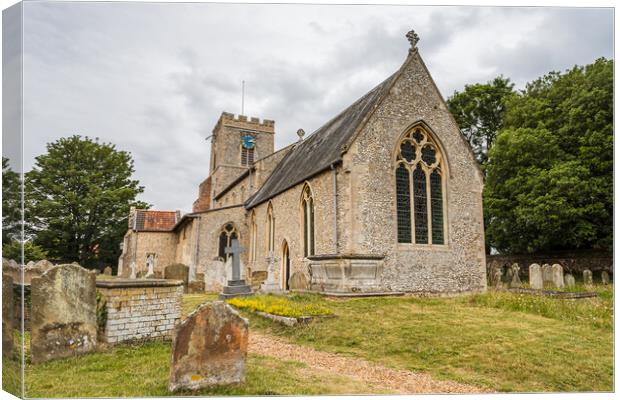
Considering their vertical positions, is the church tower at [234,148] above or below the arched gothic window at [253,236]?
above

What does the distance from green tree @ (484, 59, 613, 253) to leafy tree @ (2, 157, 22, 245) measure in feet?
47.6

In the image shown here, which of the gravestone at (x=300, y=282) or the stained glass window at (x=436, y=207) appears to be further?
the stained glass window at (x=436, y=207)

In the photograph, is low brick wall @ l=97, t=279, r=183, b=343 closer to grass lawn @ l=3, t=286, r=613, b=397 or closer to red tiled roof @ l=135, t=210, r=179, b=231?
grass lawn @ l=3, t=286, r=613, b=397

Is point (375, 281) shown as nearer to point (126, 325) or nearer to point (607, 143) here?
point (126, 325)

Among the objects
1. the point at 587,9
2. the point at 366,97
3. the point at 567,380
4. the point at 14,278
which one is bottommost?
the point at 567,380

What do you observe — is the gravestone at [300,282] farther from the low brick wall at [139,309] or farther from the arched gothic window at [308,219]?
the low brick wall at [139,309]

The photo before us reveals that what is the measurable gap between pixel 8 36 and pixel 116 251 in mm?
32415

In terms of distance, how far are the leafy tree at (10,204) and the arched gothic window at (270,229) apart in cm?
1475

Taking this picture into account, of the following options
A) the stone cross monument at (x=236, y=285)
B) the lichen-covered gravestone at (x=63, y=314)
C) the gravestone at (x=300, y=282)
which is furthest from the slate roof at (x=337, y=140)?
the lichen-covered gravestone at (x=63, y=314)

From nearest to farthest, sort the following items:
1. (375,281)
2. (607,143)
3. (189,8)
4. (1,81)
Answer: (1,81)
(189,8)
(375,281)
(607,143)

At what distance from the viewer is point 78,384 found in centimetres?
529

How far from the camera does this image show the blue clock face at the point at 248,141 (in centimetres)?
3800

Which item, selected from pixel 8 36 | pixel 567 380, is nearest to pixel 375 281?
pixel 567 380

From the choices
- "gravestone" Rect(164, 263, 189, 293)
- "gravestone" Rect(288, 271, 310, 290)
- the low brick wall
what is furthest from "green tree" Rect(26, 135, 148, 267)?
the low brick wall
